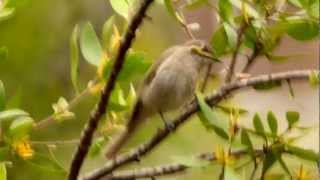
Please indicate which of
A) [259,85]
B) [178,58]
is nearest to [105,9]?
[178,58]

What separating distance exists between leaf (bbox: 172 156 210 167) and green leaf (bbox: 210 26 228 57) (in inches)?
4.9

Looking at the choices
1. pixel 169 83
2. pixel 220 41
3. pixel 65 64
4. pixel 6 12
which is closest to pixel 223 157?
pixel 220 41

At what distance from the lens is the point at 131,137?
97cm

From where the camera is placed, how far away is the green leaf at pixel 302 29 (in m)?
0.81

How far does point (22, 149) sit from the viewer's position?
844mm

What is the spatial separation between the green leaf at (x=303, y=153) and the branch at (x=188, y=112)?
64 mm

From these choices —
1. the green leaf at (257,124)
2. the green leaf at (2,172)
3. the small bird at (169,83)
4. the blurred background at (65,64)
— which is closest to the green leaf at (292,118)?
the green leaf at (257,124)

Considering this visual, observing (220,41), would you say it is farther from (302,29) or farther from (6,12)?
(6,12)

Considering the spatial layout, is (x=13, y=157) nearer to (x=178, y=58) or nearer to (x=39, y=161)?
(x=39, y=161)

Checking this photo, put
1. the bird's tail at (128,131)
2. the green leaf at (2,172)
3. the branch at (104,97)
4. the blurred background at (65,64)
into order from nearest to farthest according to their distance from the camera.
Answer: the branch at (104,97) < the green leaf at (2,172) < the bird's tail at (128,131) < the blurred background at (65,64)

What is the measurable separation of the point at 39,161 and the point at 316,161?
0.89 feet

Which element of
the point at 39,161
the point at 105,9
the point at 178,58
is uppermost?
the point at 39,161

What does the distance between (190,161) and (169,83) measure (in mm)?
367

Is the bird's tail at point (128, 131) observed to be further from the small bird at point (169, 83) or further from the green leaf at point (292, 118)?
the green leaf at point (292, 118)
